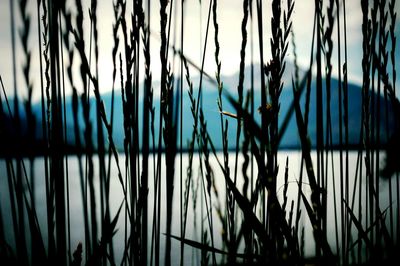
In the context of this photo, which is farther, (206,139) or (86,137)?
(206,139)

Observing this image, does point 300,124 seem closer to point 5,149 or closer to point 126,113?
point 126,113

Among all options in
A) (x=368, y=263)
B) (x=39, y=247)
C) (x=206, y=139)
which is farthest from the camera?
(x=206, y=139)

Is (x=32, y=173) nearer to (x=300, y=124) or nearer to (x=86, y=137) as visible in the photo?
(x=86, y=137)

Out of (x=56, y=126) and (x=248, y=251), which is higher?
(x=56, y=126)

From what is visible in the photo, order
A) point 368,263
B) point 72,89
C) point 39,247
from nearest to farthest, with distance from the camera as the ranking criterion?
point 72,89 → point 39,247 → point 368,263

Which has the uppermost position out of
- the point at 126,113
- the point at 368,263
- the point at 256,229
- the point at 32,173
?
the point at 126,113

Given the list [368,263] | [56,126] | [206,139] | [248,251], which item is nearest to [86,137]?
[56,126]

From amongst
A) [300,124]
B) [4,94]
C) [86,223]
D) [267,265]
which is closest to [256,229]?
[267,265]

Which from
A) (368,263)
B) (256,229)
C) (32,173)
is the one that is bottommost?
(368,263)

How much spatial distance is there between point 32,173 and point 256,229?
48 centimetres

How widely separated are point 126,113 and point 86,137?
134 mm

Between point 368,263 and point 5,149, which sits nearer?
point 5,149

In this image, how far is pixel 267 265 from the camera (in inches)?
23.2

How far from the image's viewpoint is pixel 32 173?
0.62 metres
